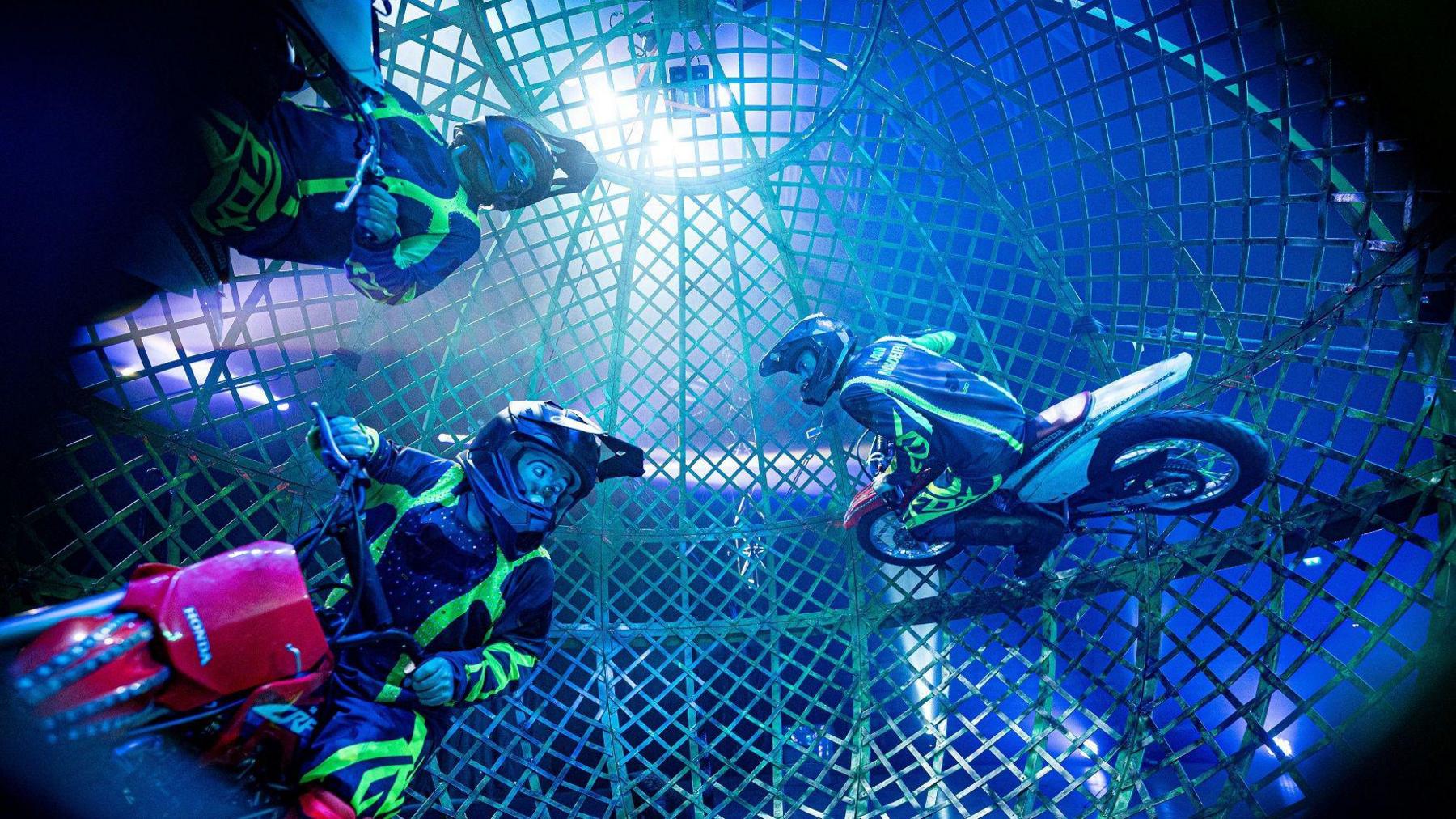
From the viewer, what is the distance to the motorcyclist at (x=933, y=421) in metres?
2.65

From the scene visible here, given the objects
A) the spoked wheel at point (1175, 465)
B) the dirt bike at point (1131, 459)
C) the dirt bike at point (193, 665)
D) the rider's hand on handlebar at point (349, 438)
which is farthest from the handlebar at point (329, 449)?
the spoked wheel at point (1175, 465)

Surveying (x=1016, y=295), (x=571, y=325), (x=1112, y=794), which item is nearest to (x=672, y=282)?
(x=571, y=325)

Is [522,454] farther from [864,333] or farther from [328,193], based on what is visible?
[864,333]

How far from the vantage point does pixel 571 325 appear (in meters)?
4.26

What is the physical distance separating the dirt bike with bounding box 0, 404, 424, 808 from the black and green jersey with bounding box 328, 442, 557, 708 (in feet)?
1.65

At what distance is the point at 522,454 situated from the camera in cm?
235

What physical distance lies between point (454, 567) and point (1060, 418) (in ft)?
8.57

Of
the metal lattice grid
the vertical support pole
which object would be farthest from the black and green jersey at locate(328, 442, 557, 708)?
the vertical support pole

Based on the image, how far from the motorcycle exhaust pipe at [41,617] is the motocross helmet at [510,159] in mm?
1770

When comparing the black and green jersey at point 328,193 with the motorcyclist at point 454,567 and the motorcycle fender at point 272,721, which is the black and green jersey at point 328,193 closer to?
the motorcyclist at point 454,567

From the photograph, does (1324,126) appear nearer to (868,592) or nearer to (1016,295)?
(1016,295)

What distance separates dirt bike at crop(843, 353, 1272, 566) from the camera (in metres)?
2.38

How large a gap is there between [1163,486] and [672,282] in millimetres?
3151

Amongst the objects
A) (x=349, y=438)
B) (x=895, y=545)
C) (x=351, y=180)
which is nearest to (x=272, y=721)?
(x=349, y=438)
